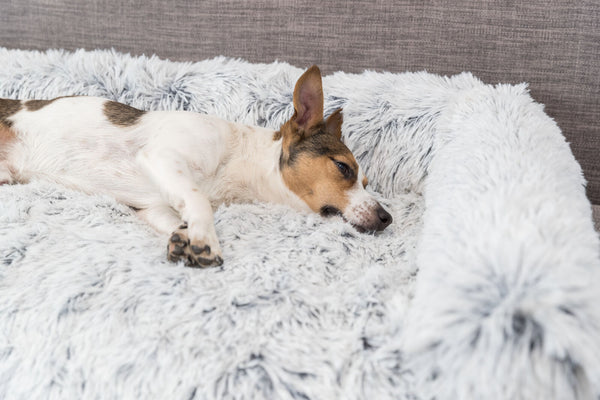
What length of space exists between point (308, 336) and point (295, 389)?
0.11m

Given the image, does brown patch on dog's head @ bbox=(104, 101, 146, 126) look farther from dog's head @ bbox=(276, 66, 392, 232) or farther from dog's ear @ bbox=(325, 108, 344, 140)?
dog's ear @ bbox=(325, 108, 344, 140)

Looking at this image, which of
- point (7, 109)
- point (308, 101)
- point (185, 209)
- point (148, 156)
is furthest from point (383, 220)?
point (7, 109)

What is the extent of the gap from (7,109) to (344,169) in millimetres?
1226

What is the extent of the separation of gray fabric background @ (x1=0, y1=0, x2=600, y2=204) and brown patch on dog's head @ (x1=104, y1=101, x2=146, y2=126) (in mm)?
585

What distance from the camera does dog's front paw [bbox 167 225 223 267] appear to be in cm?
110

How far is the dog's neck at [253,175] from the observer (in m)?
1.63

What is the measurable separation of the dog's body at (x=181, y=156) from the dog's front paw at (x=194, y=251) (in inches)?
12.2

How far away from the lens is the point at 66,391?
793 mm

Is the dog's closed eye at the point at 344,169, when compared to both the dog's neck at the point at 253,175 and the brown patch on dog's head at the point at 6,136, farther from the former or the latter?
the brown patch on dog's head at the point at 6,136

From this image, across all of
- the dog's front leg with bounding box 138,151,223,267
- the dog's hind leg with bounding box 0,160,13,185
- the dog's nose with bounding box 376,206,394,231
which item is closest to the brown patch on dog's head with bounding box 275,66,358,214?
the dog's nose with bounding box 376,206,394,231

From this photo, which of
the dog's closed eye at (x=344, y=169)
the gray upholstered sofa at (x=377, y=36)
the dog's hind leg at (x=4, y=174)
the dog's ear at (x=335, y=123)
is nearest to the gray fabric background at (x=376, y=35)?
the gray upholstered sofa at (x=377, y=36)

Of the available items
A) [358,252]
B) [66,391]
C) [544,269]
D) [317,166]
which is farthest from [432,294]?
[317,166]

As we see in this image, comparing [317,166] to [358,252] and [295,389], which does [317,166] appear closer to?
[358,252]

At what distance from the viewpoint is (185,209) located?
51.3 inches
